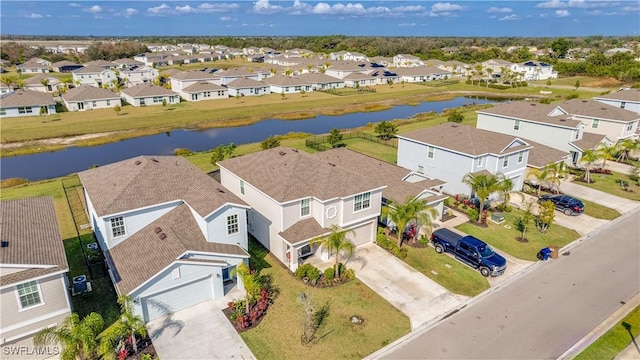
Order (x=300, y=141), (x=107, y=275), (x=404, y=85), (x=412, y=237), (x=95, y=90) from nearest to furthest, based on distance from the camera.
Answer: (x=107, y=275)
(x=412, y=237)
(x=300, y=141)
(x=95, y=90)
(x=404, y=85)

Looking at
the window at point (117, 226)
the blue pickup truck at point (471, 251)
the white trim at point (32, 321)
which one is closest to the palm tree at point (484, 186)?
the blue pickup truck at point (471, 251)

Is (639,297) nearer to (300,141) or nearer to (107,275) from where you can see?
(107,275)

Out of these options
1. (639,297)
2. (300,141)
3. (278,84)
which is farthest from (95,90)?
(639,297)

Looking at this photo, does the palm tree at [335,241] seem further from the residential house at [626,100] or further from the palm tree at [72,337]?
the residential house at [626,100]

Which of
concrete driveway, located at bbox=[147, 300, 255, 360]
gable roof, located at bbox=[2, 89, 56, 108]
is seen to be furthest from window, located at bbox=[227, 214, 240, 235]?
gable roof, located at bbox=[2, 89, 56, 108]

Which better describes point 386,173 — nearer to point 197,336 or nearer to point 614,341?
point 614,341

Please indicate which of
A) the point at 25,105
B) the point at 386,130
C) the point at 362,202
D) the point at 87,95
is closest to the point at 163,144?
the point at 386,130

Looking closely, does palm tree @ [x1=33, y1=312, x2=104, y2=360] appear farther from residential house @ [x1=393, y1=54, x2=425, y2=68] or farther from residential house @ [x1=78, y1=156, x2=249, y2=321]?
residential house @ [x1=393, y1=54, x2=425, y2=68]
